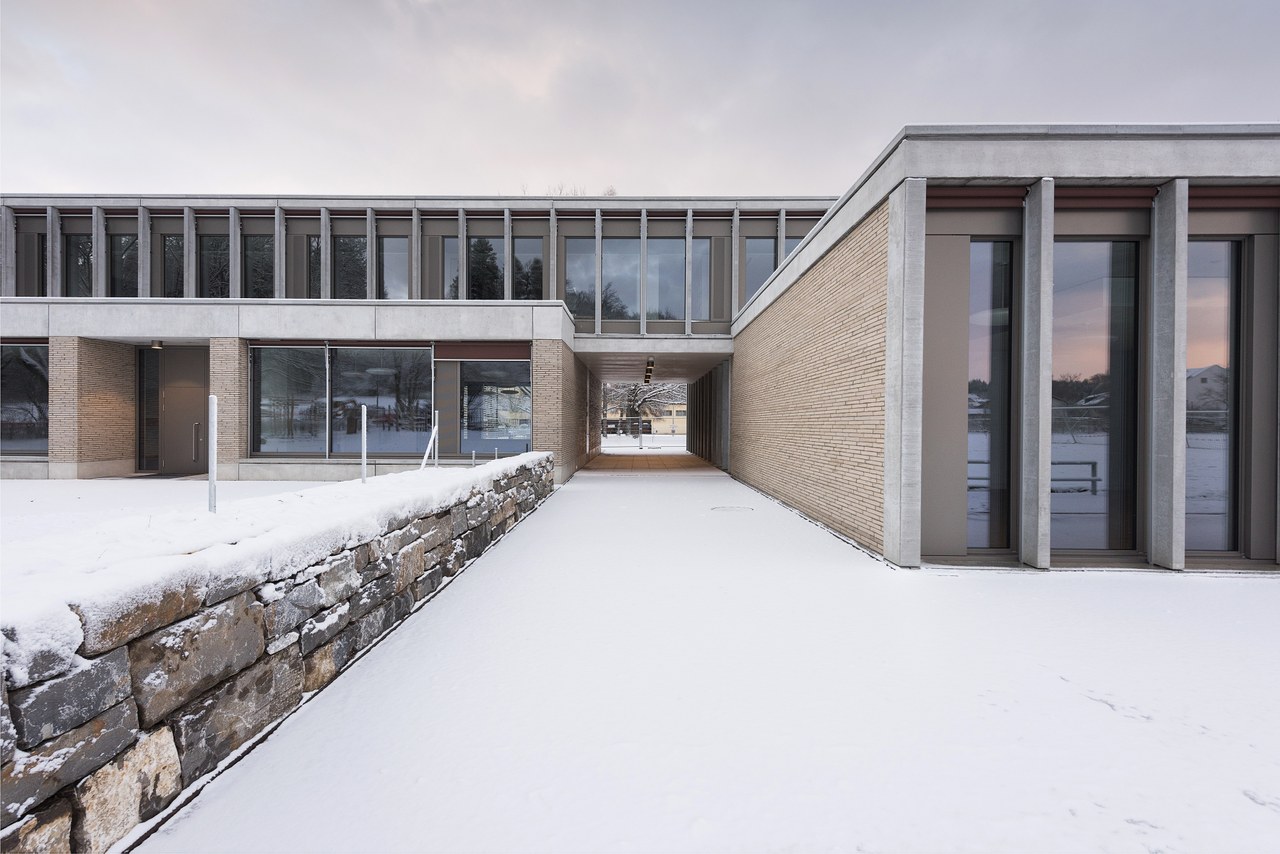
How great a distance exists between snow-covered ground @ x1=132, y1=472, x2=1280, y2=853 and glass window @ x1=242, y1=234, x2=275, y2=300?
19.8 metres

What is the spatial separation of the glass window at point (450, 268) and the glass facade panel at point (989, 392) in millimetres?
17151

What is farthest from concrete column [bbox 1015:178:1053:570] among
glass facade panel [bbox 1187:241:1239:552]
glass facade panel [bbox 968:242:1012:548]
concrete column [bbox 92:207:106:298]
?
concrete column [bbox 92:207:106:298]

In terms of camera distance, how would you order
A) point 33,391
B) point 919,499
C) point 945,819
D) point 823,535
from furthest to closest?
point 33,391 < point 823,535 < point 919,499 < point 945,819

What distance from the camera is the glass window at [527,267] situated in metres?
20.3

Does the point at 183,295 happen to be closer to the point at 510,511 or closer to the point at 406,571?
the point at 510,511

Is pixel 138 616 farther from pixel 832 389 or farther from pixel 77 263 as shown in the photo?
pixel 77 263

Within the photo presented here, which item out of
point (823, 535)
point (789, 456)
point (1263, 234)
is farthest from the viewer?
point (789, 456)

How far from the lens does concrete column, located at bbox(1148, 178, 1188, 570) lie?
722 cm

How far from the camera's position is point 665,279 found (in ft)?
68.0

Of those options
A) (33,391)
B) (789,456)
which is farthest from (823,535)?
(33,391)

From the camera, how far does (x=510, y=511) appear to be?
30.8ft

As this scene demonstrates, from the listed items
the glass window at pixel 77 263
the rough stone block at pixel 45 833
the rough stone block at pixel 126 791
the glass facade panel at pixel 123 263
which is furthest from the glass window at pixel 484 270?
the rough stone block at pixel 45 833

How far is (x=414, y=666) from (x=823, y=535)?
6.90m

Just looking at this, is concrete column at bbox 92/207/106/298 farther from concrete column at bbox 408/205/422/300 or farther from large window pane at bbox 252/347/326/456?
concrete column at bbox 408/205/422/300
